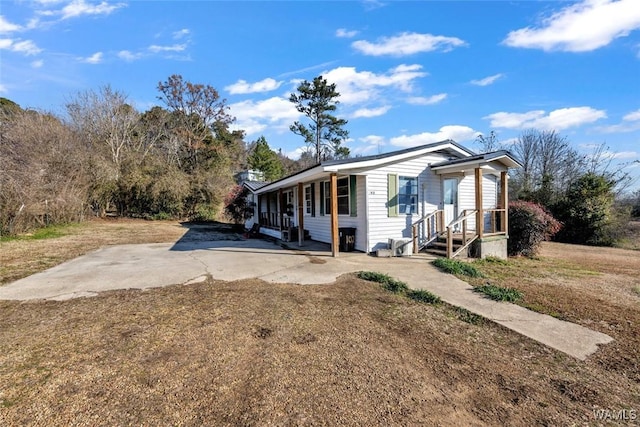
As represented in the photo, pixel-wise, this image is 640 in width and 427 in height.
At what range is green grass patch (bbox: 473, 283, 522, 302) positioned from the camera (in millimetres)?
4953

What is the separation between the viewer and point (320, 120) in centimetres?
2791

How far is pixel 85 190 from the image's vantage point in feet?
58.5

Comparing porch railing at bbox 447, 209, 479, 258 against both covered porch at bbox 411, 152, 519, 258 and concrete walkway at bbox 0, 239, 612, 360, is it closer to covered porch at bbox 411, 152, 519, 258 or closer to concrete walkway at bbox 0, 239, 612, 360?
covered porch at bbox 411, 152, 519, 258

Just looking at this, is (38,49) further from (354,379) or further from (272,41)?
(354,379)

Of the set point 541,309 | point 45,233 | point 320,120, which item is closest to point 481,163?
point 541,309

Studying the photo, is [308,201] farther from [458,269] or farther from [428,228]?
[458,269]

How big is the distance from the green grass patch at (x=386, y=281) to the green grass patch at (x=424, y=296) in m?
0.22

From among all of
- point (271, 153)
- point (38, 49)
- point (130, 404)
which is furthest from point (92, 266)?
point (271, 153)

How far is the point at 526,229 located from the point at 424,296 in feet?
23.6

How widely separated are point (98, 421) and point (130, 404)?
0.70 ft

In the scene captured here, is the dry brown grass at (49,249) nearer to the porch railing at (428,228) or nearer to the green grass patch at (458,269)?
the green grass patch at (458,269)

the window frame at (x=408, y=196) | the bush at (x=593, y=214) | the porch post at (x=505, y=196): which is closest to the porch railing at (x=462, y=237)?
the porch post at (x=505, y=196)

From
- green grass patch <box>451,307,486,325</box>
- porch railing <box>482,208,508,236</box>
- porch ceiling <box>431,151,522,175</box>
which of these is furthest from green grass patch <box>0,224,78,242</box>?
porch railing <box>482,208,508,236</box>

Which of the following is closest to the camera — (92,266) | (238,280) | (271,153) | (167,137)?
(238,280)
